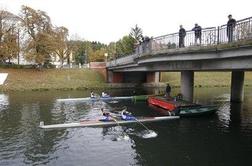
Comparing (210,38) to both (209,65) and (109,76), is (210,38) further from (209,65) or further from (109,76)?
(109,76)

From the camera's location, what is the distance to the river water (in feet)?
60.4

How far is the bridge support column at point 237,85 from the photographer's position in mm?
42188

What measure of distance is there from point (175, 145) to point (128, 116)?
900 centimetres

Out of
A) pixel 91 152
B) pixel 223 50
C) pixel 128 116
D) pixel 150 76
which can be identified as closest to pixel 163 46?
pixel 128 116

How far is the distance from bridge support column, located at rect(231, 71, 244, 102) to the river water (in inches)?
383

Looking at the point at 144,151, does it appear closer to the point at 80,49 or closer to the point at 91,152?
the point at 91,152

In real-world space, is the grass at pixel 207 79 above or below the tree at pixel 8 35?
below

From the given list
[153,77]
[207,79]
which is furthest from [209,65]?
[207,79]

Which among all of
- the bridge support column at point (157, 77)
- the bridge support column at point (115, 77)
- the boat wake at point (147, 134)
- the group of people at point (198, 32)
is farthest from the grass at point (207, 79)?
the boat wake at point (147, 134)

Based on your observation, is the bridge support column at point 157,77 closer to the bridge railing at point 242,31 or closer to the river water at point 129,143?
the river water at point 129,143

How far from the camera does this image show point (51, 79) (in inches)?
2753

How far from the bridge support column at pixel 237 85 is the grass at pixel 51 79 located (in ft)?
108

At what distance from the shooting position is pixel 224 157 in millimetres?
18750

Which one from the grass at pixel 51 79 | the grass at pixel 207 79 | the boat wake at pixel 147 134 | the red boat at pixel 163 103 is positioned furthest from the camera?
the grass at pixel 207 79
